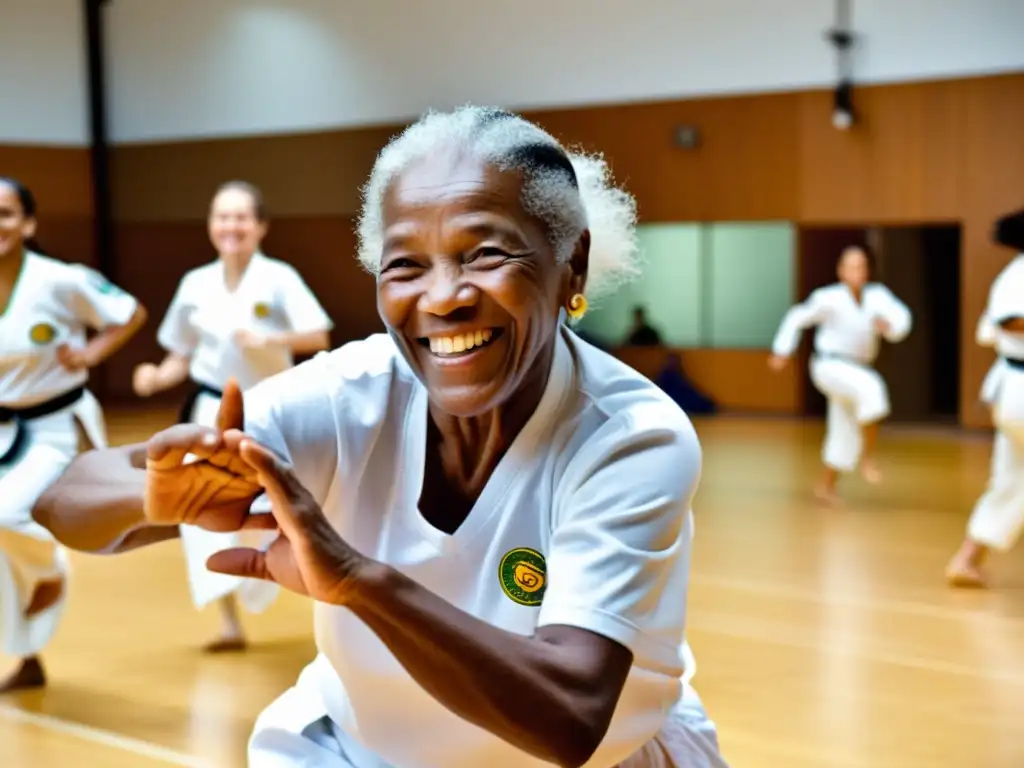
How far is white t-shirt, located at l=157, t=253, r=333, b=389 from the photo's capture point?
6145 mm

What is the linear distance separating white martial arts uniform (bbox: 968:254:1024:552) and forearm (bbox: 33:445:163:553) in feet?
17.0

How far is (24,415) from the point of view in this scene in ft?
17.4

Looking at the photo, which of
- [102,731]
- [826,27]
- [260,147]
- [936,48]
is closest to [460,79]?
[260,147]

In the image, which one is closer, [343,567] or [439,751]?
[343,567]

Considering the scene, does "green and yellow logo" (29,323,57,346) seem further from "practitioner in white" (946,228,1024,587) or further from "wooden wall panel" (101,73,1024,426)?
"wooden wall panel" (101,73,1024,426)

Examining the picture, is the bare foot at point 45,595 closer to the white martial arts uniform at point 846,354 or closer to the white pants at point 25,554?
the white pants at point 25,554

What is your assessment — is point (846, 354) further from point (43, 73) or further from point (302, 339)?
point (43, 73)

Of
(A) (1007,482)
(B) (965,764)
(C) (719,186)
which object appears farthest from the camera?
(C) (719,186)

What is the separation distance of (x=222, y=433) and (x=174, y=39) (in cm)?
1660

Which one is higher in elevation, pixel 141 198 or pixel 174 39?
pixel 174 39

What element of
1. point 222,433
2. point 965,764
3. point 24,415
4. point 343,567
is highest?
point 222,433

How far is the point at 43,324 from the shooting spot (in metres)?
5.39

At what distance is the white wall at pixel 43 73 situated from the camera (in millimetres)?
16250

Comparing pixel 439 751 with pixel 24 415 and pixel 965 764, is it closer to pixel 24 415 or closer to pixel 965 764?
pixel 965 764
